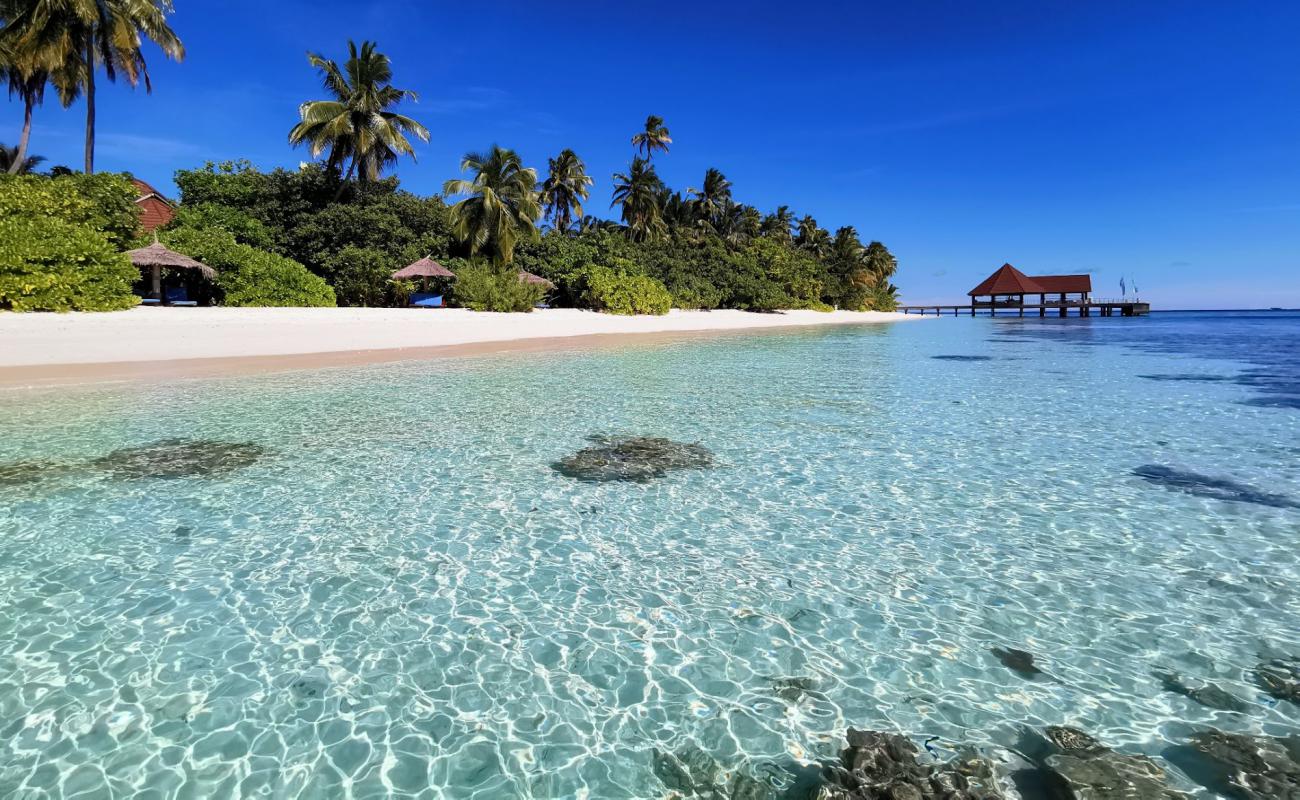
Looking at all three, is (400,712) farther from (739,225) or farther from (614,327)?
(739,225)

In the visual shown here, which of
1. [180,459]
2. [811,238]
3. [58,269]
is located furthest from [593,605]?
[811,238]

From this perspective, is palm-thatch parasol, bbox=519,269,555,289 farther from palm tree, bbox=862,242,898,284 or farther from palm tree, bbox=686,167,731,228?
palm tree, bbox=862,242,898,284

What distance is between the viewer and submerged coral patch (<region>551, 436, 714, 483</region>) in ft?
22.6

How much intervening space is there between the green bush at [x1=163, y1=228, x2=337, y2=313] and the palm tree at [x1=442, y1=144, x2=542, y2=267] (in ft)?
27.4

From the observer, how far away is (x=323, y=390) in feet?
40.3

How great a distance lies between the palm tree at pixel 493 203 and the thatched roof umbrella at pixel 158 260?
11.4 m

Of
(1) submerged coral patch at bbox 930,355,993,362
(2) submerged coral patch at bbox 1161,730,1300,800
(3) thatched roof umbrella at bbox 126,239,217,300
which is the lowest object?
(2) submerged coral patch at bbox 1161,730,1300,800

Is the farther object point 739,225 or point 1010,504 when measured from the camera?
point 739,225

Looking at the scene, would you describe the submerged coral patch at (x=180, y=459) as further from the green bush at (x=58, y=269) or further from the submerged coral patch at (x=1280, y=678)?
the green bush at (x=58, y=269)

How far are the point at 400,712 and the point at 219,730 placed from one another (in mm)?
768

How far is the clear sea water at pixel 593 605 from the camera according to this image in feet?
9.01

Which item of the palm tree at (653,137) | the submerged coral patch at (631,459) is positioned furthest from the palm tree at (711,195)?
the submerged coral patch at (631,459)

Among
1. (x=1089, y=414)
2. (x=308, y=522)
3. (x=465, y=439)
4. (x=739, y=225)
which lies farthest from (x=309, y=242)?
(x=739, y=225)

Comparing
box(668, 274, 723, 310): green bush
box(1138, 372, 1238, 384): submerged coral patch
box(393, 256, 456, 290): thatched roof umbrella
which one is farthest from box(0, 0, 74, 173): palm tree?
box(1138, 372, 1238, 384): submerged coral patch
